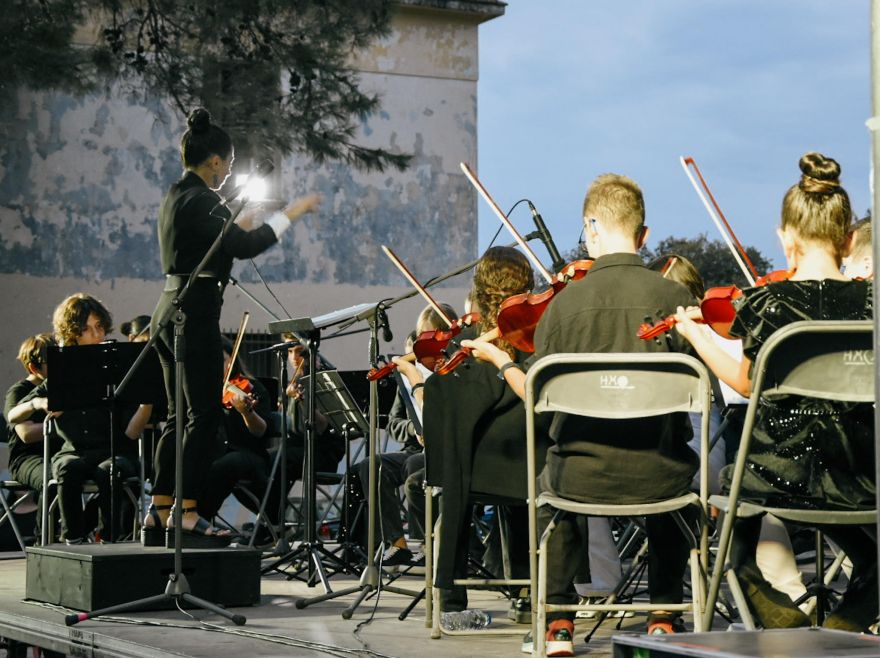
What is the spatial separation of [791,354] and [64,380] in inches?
157

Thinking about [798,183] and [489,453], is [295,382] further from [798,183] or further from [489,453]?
[798,183]


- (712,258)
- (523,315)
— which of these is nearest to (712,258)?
(712,258)

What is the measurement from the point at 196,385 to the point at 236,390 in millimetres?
2528

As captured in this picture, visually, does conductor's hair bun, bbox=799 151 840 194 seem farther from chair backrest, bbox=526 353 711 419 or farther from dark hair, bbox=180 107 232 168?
dark hair, bbox=180 107 232 168

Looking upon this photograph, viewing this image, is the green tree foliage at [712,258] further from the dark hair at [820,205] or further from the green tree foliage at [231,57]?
the dark hair at [820,205]

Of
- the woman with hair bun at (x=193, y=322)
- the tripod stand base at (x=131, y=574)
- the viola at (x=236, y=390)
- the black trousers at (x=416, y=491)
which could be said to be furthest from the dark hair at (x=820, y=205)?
the viola at (x=236, y=390)

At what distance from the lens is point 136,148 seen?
1578 centimetres

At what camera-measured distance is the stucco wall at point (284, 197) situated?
1518 centimetres

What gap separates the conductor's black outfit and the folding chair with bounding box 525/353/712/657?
204cm

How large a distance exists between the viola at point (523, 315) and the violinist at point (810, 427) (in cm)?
79

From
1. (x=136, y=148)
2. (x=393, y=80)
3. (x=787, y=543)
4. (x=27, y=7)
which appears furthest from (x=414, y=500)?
(x=393, y=80)


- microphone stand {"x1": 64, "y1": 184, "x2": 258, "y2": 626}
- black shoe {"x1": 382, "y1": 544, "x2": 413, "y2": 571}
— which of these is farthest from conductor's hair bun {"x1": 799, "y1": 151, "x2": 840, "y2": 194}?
black shoe {"x1": 382, "y1": 544, "x2": 413, "y2": 571}

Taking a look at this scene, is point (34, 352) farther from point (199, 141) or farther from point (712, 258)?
point (712, 258)

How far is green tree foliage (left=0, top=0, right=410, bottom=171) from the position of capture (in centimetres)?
1357
